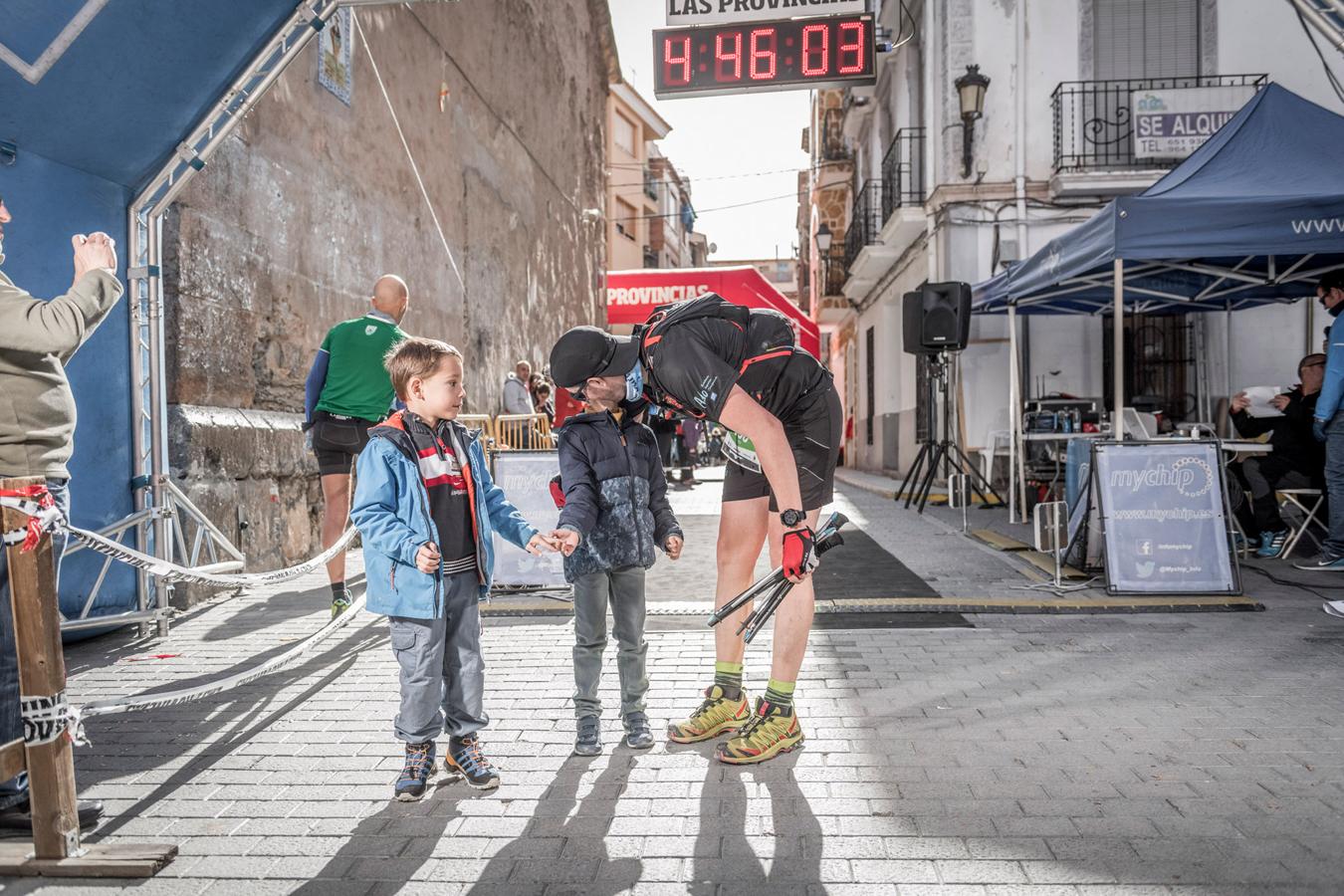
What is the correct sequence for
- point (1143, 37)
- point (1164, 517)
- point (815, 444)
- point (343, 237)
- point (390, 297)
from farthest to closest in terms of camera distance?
point (1143, 37) → point (343, 237) → point (1164, 517) → point (390, 297) → point (815, 444)

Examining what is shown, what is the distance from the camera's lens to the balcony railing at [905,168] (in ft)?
53.0

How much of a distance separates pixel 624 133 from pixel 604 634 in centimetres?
4114

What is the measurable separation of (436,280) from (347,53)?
3.17 meters

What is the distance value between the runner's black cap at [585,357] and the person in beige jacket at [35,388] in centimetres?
141

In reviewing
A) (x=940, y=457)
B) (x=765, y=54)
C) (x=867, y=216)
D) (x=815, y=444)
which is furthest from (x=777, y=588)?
(x=867, y=216)

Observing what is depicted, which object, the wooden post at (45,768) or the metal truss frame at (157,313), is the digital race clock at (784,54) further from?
the wooden post at (45,768)

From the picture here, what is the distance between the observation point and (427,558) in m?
2.91

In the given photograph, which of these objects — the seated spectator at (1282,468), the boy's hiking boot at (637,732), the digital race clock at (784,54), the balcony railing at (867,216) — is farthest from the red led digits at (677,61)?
the balcony railing at (867,216)

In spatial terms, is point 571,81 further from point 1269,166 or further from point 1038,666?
point 1038,666

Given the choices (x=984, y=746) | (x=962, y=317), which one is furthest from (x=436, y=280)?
(x=984, y=746)

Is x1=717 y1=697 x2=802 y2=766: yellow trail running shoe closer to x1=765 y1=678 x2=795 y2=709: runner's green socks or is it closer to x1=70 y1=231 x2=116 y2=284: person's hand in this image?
x1=765 y1=678 x2=795 y2=709: runner's green socks

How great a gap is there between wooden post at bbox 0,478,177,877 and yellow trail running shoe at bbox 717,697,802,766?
1.76 metres

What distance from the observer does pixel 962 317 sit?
432 inches

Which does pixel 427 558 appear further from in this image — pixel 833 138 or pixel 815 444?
pixel 833 138
